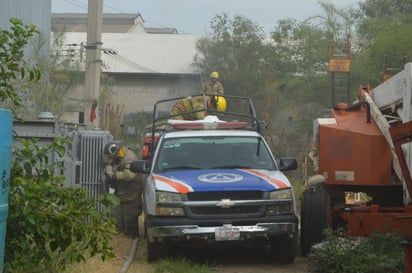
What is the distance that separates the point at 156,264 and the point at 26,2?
13681mm

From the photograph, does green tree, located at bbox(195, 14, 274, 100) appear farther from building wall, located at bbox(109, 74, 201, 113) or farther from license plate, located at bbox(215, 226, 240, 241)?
license plate, located at bbox(215, 226, 240, 241)

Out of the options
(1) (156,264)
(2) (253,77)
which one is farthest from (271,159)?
(2) (253,77)

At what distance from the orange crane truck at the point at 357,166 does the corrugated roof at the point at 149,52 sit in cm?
2919

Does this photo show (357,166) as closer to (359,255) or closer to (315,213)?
(315,213)

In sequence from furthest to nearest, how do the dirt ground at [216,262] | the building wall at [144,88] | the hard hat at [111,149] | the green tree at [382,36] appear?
the building wall at [144,88], the green tree at [382,36], the hard hat at [111,149], the dirt ground at [216,262]

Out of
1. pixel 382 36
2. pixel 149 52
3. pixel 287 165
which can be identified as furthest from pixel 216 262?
pixel 149 52

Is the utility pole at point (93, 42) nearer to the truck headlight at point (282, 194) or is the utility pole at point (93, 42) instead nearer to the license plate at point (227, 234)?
the truck headlight at point (282, 194)

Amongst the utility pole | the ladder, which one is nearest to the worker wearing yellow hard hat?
the utility pole

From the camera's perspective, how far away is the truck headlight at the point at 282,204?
33.1 ft

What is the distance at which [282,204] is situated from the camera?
10125 mm

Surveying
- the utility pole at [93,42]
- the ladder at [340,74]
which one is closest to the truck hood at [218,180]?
the utility pole at [93,42]

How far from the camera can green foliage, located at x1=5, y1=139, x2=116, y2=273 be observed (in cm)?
697

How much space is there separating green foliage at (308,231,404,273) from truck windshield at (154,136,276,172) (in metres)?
2.24

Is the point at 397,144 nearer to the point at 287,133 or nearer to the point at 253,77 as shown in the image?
the point at 287,133
